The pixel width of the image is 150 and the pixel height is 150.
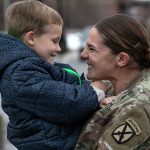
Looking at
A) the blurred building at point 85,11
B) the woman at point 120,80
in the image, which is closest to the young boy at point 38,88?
the woman at point 120,80

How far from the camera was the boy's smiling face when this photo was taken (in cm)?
311

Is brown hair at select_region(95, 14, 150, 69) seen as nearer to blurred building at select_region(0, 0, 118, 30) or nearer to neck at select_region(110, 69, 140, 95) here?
neck at select_region(110, 69, 140, 95)

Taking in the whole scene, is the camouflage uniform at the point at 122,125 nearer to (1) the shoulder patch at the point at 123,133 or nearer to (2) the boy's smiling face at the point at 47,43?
(1) the shoulder patch at the point at 123,133

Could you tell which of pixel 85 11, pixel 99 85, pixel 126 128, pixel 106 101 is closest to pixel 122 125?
pixel 126 128

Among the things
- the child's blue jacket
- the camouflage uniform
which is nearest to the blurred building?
the child's blue jacket

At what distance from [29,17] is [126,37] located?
1.72 feet

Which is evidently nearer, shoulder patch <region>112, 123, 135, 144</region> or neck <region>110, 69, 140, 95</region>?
shoulder patch <region>112, 123, 135, 144</region>

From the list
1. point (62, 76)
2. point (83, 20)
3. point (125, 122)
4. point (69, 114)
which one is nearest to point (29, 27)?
point (62, 76)

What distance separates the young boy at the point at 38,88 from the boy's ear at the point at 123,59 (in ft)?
0.67

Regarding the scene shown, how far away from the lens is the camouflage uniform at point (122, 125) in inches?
110

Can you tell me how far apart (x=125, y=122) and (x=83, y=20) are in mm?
52974

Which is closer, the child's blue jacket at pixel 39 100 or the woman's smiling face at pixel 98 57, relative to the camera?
the child's blue jacket at pixel 39 100

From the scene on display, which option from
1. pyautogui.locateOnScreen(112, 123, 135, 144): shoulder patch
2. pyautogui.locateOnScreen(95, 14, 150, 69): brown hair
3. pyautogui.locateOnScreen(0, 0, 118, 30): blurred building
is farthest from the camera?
pyautogui.locateOnScreen(0, 0, 118, 30): blurred building

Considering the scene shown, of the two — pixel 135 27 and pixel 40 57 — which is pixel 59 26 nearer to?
pixel 40 57
